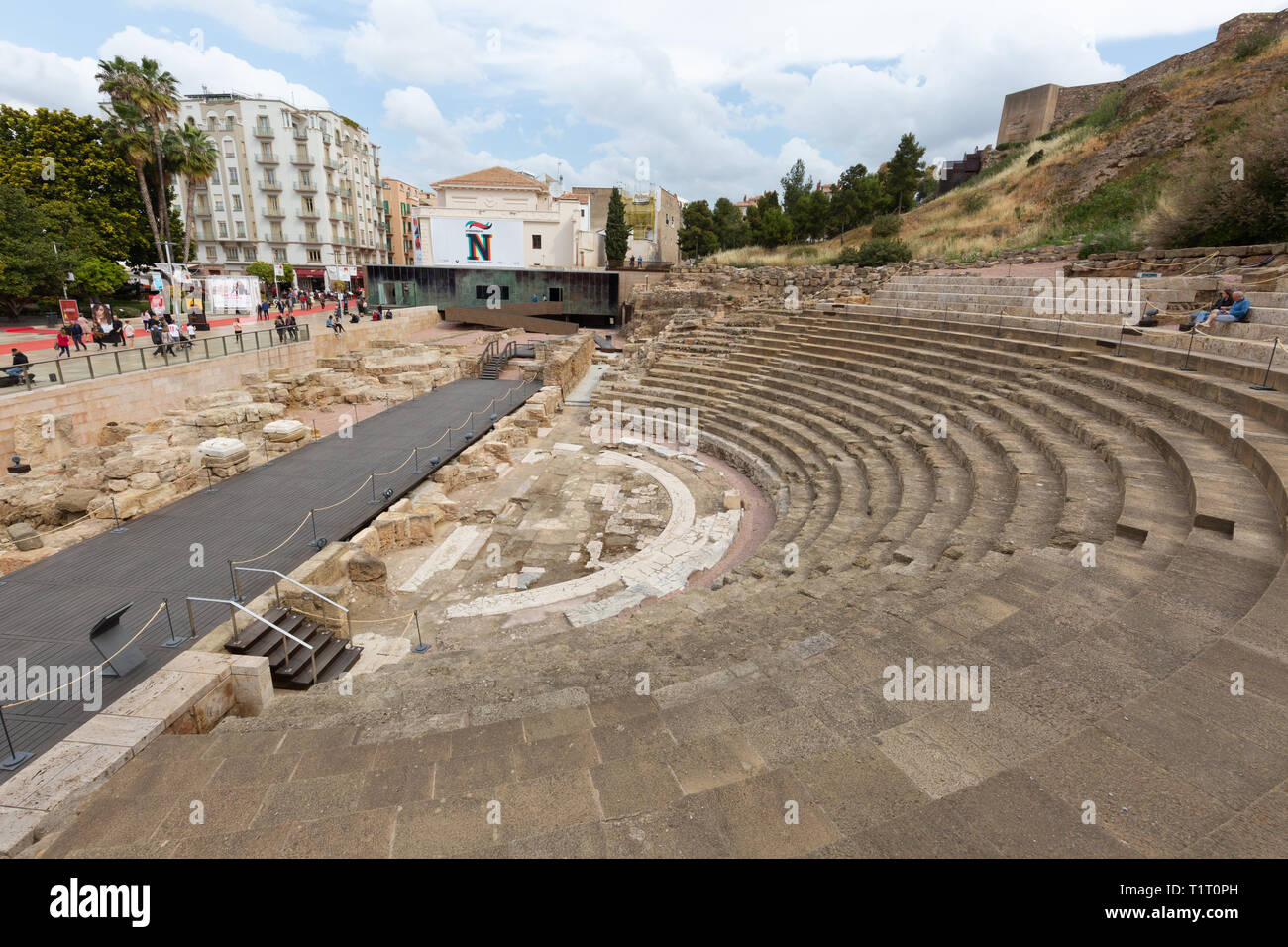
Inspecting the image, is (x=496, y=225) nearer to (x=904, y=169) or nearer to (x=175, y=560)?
(x=904, y=169)

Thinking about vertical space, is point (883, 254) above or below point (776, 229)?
below

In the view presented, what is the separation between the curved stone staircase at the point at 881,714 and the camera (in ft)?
9.96

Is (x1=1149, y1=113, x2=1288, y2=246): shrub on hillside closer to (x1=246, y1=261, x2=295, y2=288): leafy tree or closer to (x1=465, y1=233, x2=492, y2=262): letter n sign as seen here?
(x1=465, y1=233, x2=492, y2=262): letter n sign

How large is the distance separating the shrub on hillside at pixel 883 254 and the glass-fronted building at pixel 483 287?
1639 centimetres

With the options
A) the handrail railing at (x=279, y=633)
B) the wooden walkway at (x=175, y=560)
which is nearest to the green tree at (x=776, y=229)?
the wooden walkway at (x=175, y=560)

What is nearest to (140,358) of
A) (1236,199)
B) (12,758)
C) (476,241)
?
(12,758)

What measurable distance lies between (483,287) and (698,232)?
96.8 ft

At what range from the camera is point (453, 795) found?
11.7 ft

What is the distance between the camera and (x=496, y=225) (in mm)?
42375

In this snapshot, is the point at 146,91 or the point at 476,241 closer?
the point at 146,91

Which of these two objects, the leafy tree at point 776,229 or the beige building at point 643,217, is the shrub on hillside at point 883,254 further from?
the beige building at point 643,217

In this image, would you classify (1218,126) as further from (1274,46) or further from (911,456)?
(911,456)

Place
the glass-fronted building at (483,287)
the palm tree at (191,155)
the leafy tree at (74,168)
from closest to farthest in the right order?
the leafy tree at (74,168) < the palm tree at (191,155) < the glass-fronted building at (483,287)
